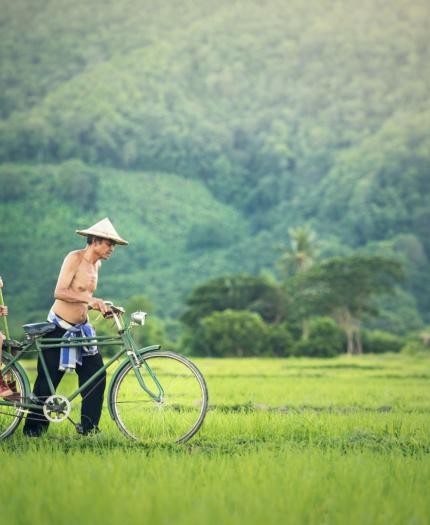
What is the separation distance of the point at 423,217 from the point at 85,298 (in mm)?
138630

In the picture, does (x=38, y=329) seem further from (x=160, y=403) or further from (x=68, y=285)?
(x=160, y=403)

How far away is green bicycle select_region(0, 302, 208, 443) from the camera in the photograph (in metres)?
6.84

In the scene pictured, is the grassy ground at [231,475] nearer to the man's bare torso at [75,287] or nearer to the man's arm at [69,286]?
the man's bare torso at [75,287]

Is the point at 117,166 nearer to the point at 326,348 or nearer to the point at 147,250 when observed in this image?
the point at 147,250

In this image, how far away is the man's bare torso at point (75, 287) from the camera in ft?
23.7

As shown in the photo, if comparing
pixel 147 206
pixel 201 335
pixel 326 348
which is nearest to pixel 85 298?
pixel 326 348

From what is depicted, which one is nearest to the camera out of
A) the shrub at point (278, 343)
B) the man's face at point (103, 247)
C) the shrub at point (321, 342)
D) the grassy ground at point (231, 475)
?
the grassy ground at point (231, 475)

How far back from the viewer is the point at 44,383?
7363 millimetres

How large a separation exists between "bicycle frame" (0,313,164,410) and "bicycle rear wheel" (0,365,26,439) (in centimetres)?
4

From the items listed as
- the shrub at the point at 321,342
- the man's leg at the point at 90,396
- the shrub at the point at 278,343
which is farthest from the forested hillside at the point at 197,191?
the man's leg at the point at 90,396

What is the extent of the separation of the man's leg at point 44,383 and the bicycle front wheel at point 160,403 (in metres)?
0.75

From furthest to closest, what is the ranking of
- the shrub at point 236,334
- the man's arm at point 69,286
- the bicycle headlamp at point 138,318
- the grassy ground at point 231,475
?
1. the shrub at point 236,334
2. the man's arm at point 69,286
3. the bicycle headlamp at point 138,318
4. the grassy ground at point 231,475

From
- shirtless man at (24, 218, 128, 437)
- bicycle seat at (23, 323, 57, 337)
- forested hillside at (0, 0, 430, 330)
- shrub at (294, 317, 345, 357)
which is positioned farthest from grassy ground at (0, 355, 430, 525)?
forested hillside at (0, 0, 430, 330)

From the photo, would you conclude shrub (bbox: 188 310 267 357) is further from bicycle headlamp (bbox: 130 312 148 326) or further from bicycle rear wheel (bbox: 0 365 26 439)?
bicycle headlamp (bbox: 130 312 148 326)
